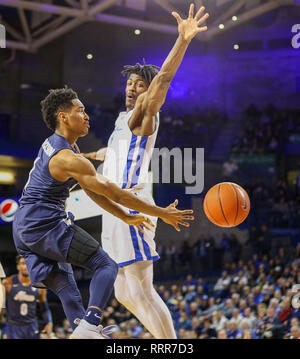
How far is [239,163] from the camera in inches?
595

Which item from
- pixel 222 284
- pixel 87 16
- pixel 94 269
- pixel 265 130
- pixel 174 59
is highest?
pixel 87 16

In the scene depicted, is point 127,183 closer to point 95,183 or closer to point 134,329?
point 95,183

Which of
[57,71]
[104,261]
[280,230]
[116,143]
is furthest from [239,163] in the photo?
[104,261]

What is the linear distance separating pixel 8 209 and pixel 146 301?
10.3 metres

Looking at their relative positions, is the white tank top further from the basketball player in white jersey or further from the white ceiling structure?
the white ceiling structure

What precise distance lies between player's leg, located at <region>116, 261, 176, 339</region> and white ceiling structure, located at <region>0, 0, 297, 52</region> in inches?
362

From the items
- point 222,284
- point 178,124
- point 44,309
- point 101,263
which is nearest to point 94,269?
point 101,263

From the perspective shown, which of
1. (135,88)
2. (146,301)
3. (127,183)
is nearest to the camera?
(146,301)

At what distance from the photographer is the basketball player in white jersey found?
4.42 m

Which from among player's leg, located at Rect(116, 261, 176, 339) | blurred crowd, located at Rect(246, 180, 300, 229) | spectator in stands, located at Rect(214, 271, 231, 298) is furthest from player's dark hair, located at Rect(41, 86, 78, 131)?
blurred crowd, located at Rect(246, 180, 300, 229)

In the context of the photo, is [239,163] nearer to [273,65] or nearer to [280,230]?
[280,230]

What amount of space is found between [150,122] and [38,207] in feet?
4.07

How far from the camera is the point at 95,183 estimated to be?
3.86 metres

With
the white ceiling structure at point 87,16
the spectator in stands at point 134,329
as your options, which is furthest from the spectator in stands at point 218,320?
the white ceiling structure at point 87,16
